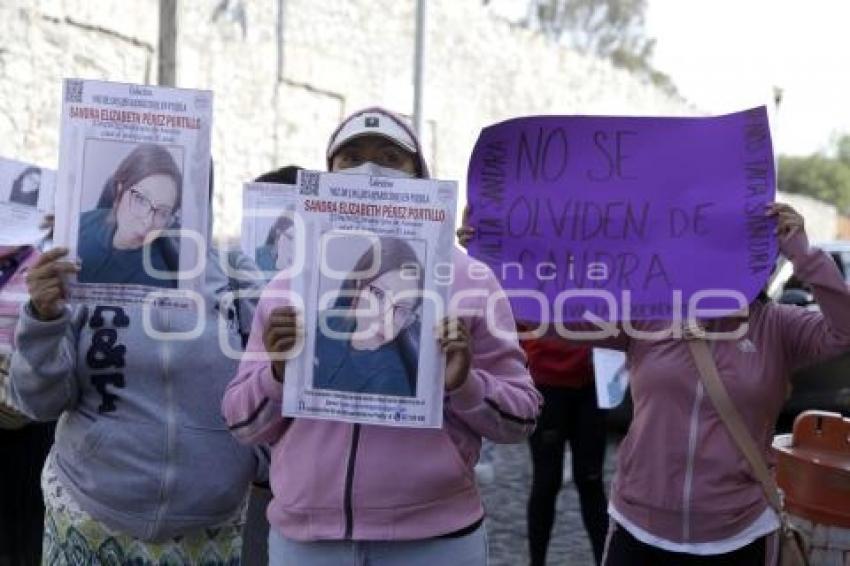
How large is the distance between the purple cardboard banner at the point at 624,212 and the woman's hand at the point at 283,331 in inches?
32.0

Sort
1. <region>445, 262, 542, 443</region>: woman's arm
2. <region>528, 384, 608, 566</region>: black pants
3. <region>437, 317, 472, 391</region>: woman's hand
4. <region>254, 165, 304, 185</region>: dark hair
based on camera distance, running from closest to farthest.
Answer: <region>437, 317, 472, 391</region>: woman's hand, <region>445, 262, 542, 443</region>: woman's arm, <region>254, 165, 304, 185</region>: dark hair, <region>528, 384, 608, 566</region>: black pants

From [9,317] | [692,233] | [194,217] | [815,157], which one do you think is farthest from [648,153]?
[815,157]

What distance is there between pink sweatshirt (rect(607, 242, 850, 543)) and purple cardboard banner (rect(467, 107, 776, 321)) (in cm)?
24

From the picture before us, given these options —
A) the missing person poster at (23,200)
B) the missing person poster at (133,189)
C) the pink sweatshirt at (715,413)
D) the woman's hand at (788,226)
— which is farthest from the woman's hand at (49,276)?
the woman's hand at (788,226)

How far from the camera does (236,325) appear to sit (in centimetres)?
277

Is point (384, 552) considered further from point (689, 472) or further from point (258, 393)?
point (689, 472)

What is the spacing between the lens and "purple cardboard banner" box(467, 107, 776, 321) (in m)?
2.84

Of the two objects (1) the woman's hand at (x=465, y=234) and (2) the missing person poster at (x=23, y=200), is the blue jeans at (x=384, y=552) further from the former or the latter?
(2) the missing person poster at (x=23, y=200)

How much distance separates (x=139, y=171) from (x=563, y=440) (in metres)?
3.11

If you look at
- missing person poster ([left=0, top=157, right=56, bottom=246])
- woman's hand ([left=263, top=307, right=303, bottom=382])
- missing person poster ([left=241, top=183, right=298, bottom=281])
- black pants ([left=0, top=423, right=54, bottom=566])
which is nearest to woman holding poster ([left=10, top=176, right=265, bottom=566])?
woman's hand ([left=263, top=307, right=303, bottom=382])

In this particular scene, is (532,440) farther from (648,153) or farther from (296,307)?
(296,307)

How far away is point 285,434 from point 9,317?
145 cm

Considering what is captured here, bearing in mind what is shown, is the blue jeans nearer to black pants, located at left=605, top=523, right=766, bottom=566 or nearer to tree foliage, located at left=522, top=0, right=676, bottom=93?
black pants, located at left=605, top=523, right=766, bottom=566

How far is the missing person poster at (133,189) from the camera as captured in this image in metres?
2.41
